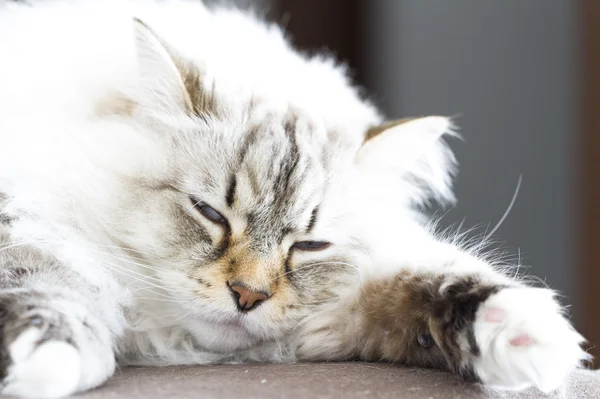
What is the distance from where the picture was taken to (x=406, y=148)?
1.44m

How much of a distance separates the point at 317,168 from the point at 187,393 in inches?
20.1

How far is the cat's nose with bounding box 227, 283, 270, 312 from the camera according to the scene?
1164 mm

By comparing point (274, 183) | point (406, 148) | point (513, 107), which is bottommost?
point (274, 183)

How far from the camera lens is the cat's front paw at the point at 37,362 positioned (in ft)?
2.90

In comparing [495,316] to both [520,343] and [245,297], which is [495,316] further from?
[245,297]

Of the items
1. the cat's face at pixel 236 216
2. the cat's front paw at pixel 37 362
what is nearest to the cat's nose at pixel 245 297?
the cat's face at pixel 236 216

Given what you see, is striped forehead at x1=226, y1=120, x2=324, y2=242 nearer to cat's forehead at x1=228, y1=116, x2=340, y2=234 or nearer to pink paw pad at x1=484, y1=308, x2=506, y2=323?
cat's forehead at x1=228, y1=116, x2=340, y2=234

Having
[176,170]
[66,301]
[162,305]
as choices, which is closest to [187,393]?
[66,301]

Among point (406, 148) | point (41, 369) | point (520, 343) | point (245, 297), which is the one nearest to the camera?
point (41, 369)

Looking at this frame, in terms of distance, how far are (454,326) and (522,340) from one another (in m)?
0.10

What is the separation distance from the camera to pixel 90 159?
1.30 metres

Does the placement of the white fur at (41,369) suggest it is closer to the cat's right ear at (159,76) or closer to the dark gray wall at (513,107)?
A: the cat's right ear at (159,76)

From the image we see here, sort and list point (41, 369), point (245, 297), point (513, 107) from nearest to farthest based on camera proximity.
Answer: point (41, 369)
point (245, 297)
point (513, 107)

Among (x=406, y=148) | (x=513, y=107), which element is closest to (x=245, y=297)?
(x=406, y=148)
